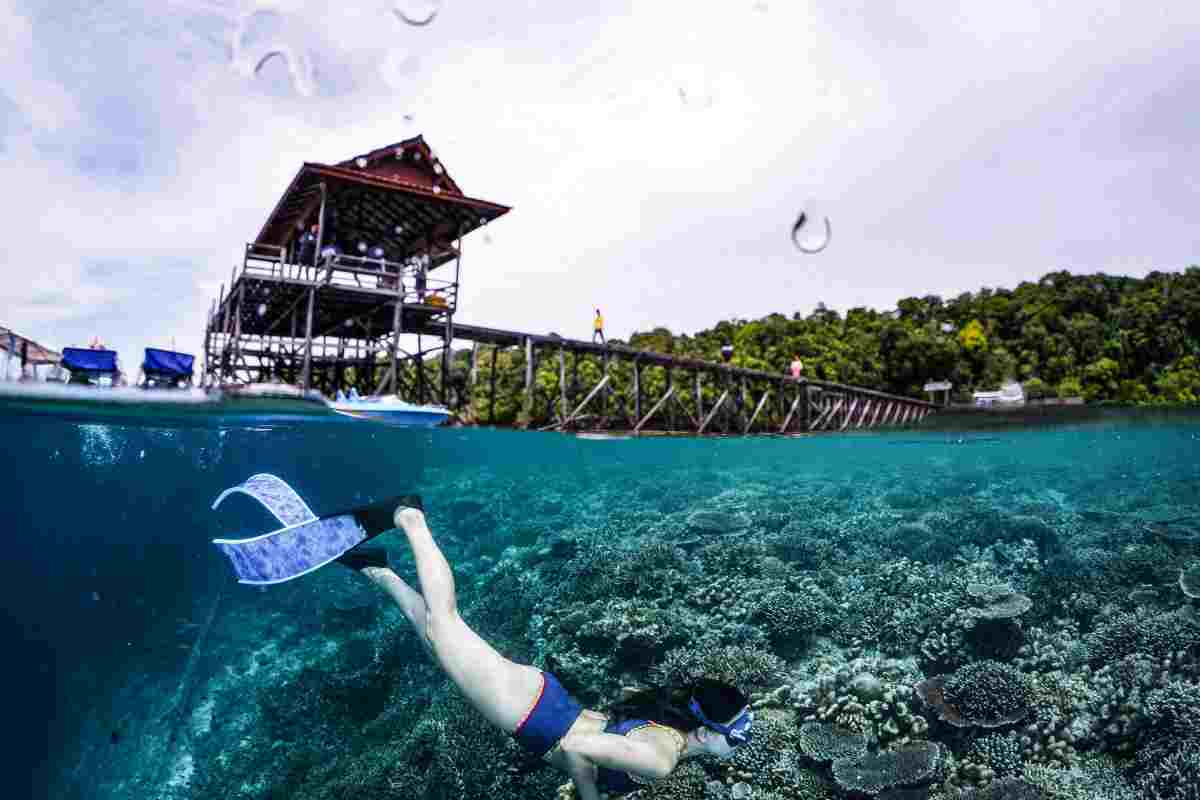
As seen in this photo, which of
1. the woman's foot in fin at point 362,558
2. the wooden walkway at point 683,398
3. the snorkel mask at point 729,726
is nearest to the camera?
the snorkel mask at point 729,726

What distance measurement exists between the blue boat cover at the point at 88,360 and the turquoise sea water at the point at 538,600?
4664mm

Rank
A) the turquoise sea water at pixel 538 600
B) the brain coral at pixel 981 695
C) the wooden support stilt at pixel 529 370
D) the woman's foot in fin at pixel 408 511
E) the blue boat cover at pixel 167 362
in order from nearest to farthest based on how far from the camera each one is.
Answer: the woman's foot in fin at pixel 408 511, the brain coral at pixel 981 695, the turquoise sea water at pixel 538 600, the blue boat cover at pixel 167 362, the wooden support stilt at pixel 529 370

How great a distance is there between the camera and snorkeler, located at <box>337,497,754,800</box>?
352 centimetres

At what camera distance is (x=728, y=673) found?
7.52 meters

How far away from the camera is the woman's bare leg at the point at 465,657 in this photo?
3799 millimetres

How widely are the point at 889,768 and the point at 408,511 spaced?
201 inches

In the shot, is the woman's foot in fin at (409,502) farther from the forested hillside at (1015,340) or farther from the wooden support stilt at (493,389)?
the forested hillside at (1015,340)

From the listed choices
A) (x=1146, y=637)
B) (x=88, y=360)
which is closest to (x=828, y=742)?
(x=1146, y=637)

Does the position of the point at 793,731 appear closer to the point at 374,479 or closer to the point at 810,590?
the point at 810,590

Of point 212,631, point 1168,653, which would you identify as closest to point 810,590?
point 1168,653

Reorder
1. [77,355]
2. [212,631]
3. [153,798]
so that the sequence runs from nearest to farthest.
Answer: [153,798] → [77,355] → [212,631]

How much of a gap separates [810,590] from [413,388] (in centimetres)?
1091

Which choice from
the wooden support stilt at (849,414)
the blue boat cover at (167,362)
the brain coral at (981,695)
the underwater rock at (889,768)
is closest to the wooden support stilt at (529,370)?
the blue boat cover at (167,362)

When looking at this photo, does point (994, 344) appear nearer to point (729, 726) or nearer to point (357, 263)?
point (357, 263)
